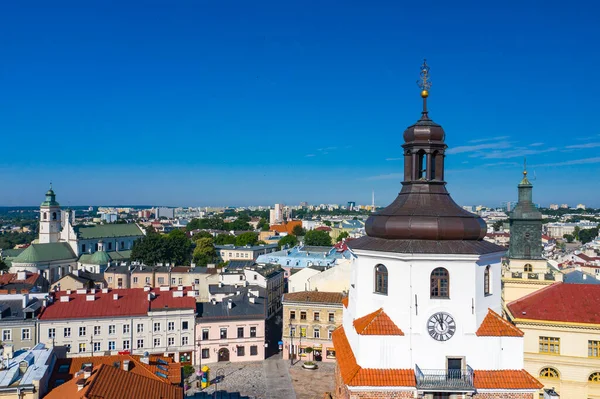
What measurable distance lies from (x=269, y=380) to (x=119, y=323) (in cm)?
1352

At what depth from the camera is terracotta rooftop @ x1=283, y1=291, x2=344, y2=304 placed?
4391 centimetres

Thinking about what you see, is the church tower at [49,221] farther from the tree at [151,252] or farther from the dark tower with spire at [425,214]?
the dark tower with spire at [425,214]

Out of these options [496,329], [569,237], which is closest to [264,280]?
[496,329]

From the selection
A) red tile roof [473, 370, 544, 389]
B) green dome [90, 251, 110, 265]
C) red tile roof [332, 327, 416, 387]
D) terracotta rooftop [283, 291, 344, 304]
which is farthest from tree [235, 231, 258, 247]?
red tile roof [473, 370, 544, 389]

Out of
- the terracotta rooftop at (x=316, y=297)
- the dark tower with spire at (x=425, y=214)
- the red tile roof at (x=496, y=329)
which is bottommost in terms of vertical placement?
the terracotta rooftop at (x=316, y=297)

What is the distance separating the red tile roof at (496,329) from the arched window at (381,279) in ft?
10.8

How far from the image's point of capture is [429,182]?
1773cm

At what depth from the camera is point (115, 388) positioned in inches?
760

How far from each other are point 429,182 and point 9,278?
197 feet

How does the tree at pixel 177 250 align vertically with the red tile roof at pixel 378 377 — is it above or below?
below

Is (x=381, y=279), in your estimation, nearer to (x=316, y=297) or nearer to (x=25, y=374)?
(x=25, y=374)

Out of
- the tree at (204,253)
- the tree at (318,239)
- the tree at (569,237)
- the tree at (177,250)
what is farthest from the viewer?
the tree at (569,237)

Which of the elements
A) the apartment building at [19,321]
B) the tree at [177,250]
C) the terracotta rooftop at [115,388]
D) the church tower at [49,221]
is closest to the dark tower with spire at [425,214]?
the terracotta rooftop at [115,388]

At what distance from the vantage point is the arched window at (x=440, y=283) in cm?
1611
